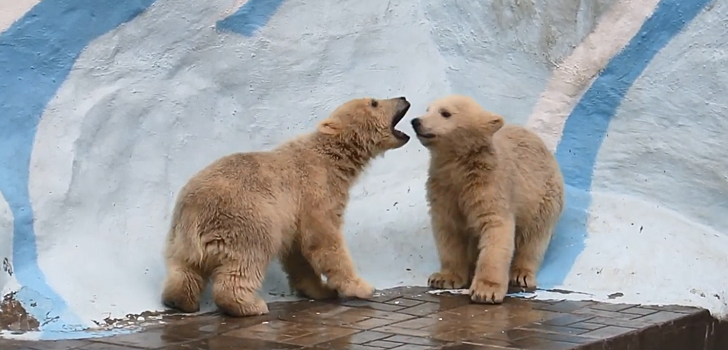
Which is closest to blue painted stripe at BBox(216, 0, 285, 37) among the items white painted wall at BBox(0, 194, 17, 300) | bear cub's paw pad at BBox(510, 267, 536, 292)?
white painted wall at BBox(0, 194, 17, 300)

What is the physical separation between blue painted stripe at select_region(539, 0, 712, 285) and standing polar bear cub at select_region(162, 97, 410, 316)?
155 centimetres

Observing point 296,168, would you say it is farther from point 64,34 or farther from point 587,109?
point 587,109

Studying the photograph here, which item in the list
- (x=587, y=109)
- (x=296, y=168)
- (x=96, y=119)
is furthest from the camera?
(x=587, y=109)

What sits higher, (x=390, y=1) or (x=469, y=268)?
(x=390, y=1)

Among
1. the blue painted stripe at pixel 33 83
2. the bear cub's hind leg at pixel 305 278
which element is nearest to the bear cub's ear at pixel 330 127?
the bear cub's hind leg at pixel 305 278

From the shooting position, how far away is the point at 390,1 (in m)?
7.04

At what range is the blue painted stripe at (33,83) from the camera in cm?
483

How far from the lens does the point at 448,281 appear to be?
5664 mm

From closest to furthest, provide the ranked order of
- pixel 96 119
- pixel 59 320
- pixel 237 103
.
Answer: pixel 59 320, pixel 96 119, pixel 237 103

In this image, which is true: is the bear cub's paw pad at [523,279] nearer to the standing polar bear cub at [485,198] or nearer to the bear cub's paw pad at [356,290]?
the standing polar bear cub at [485,198]

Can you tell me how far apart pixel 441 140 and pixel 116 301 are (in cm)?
177

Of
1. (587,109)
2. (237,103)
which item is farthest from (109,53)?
(587,109)

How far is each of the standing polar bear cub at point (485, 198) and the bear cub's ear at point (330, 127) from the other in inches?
15.4

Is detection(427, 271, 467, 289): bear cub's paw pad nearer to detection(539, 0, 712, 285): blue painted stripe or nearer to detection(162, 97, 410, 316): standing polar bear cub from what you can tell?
detection(162, 97, 410, 316): standing polar bear cub
